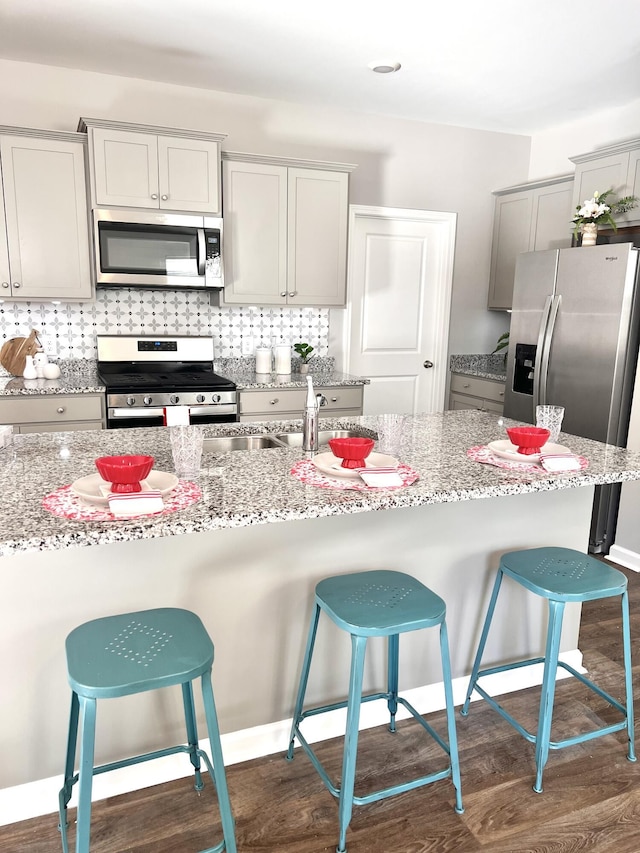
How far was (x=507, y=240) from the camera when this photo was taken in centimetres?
480

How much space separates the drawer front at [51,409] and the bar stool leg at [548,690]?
2.60 metres

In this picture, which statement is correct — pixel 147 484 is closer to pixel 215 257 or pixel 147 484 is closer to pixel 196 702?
pixel 196 702

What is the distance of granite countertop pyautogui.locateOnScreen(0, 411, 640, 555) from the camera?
4.38 feet

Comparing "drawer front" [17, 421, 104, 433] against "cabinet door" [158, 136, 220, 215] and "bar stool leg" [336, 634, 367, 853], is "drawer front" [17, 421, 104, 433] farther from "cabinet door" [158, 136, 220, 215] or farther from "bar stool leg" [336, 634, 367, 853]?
"bar stool leg" [336, 634, 367, 853]

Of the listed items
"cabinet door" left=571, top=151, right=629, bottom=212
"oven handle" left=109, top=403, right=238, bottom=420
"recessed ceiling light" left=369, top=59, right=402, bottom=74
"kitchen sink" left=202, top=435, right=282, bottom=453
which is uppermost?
"recessed ceiling light" left=369, top=59, right=402, bottom=74

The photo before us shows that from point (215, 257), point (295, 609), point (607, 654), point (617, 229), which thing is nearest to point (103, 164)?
point (215, 257)

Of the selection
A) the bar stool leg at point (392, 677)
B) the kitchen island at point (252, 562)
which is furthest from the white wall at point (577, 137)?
the bar stool leg at point (392, 677)

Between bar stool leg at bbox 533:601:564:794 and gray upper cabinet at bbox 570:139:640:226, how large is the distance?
2.78 m

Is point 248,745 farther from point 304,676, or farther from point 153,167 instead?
point 153,167

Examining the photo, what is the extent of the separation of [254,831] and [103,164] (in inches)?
128

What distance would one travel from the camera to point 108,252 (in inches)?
140

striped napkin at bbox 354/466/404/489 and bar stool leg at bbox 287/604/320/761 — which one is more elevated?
striped napkin at bbox 354/466/404/489

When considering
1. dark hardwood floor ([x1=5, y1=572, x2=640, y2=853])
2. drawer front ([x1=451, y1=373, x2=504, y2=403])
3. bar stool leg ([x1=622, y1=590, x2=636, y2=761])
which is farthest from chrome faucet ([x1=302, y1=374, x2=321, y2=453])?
drawer front ([x1=451, y1=373, x2=504, y2=403])

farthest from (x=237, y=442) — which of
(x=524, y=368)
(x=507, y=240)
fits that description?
(x=507, y=240)
